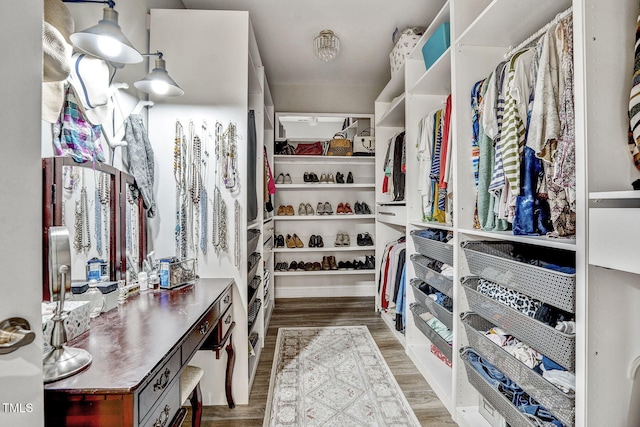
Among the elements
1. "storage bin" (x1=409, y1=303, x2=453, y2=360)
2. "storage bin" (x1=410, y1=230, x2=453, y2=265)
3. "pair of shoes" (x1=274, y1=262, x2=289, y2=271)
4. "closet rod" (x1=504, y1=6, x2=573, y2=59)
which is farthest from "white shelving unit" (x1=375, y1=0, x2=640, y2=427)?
"pair of shoes" (x1=274, y1=262, x2=289, y2=271)

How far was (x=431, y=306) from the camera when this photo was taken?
2.04 metres

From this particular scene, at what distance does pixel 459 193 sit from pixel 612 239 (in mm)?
887

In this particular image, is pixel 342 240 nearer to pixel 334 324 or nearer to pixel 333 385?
pixel 334 324

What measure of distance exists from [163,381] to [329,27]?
9.43 ft

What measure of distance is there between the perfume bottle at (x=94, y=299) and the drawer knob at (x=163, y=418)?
51 cm

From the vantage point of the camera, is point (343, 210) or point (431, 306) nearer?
point (431, 306)

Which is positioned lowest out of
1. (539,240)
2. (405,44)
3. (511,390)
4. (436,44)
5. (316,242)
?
(511,390)

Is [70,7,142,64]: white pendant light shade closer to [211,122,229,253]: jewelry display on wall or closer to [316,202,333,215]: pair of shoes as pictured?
[211,122,229,253]: jewelry display on wall

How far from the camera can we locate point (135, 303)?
1449mm

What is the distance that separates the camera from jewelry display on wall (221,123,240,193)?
1.90m

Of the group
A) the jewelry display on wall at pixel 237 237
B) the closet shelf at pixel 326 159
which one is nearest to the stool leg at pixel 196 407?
the jewelry display on wall at pixel 237 237

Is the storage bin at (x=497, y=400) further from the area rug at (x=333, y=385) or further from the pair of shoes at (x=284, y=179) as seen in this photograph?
the pair of shoes at (x=284, y=179)

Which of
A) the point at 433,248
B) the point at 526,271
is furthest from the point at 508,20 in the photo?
the point at 433,248

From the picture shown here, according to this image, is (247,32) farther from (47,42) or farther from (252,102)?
(47,42)
